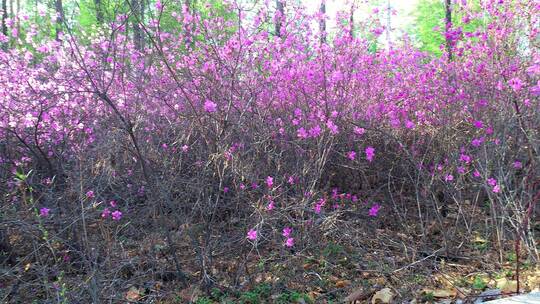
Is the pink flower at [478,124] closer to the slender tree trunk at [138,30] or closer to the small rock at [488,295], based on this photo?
the small rock at [488,295]

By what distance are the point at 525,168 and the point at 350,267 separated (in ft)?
6.82

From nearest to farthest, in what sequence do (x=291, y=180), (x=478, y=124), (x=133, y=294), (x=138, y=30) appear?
1. (x=133, y=294)
2. (x=291, y=180)
3. (x=478, y=124)
4. (x=138, y=30)

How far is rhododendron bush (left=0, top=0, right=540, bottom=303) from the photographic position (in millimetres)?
3658

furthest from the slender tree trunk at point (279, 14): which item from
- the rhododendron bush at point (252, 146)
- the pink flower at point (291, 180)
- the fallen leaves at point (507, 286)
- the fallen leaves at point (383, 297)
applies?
the fallen leaves at point (507, 286)

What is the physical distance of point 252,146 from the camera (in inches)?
160

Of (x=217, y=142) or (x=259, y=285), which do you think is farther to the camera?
(x=217, y=142)

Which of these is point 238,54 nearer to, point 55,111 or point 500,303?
point 55,111

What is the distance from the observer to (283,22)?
17.2ft

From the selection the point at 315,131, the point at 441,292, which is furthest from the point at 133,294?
the point at 441,292

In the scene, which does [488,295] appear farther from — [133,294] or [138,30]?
[138,30]

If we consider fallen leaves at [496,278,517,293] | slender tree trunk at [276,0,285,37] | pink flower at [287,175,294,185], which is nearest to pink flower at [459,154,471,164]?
fallen leaves at [496,278,517,293]

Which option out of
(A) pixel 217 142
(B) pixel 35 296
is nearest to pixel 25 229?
(B) pixel 35 296

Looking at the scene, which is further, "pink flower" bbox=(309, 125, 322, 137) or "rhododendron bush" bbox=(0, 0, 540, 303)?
"pink flower" bbox=(309, 125, 322, 137)

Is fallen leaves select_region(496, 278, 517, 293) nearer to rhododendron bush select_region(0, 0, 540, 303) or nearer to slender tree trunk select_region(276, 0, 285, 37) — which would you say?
rhododendron bush select_region(0, 0, 540, 303)
